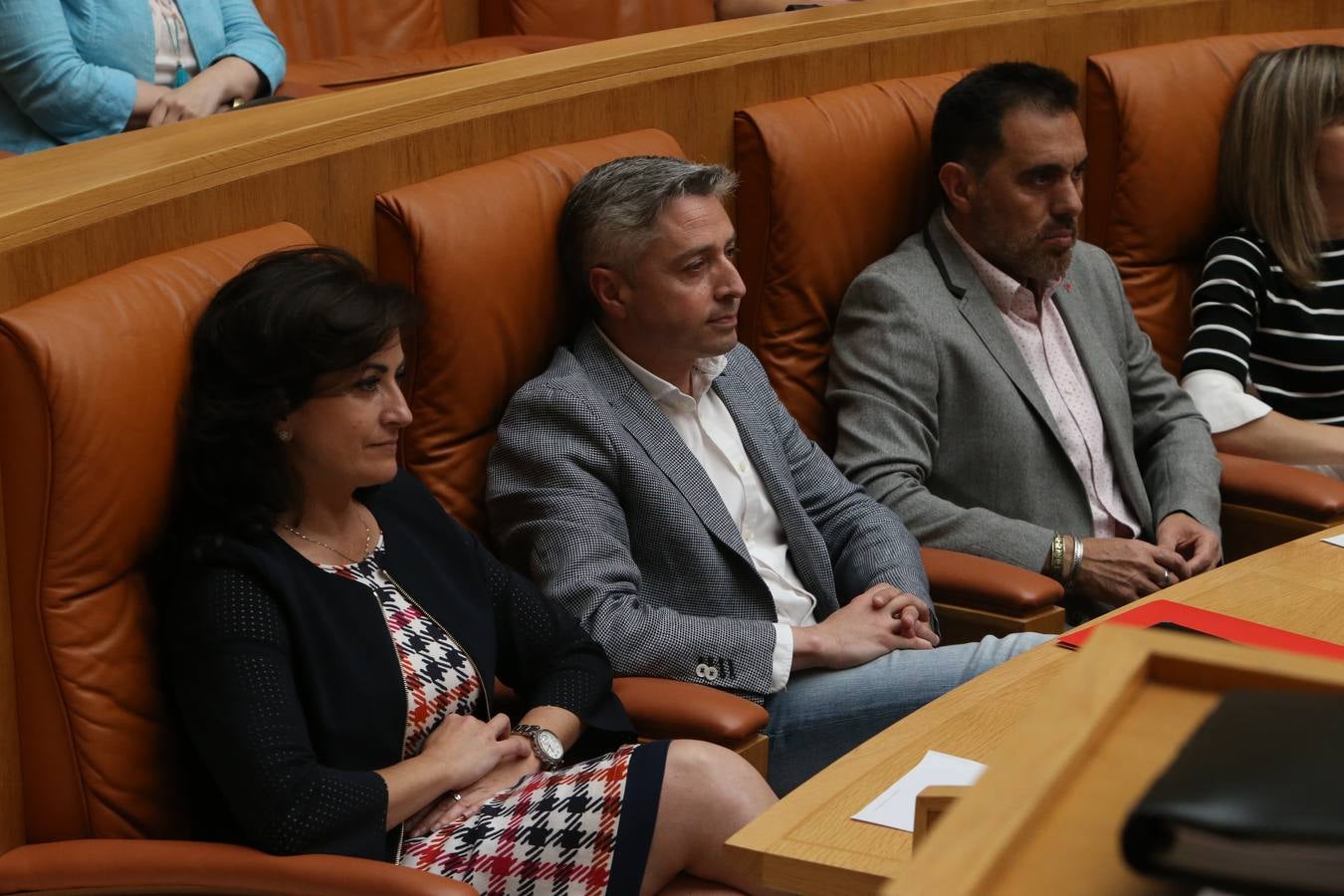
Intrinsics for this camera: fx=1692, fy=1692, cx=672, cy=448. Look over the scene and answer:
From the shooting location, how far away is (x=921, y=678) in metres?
2.05

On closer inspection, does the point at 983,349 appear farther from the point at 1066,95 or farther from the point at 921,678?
the point at 921,678

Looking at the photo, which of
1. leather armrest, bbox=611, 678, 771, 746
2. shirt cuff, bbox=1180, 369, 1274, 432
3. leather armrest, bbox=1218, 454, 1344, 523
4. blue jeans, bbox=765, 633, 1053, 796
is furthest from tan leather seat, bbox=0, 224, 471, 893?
shirt cuff, bbox=1180, 369, 1274, 432

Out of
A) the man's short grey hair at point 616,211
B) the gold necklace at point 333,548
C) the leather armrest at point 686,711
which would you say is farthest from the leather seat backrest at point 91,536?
the man's short grey hair at point 616,211

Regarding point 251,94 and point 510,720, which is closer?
point 510,720

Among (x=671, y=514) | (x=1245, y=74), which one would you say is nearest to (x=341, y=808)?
(x=671, y=514)

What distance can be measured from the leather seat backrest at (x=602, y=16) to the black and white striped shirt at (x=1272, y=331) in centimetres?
169

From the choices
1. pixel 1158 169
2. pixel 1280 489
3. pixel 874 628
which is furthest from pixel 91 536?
pixel 1158 169

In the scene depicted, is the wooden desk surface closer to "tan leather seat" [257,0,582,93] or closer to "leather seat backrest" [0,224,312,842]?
"leather seat backrest" [0,224,312,842]

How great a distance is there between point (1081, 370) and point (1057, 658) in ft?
3.70

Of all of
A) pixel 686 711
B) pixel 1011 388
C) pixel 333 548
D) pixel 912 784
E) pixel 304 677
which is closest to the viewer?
pixel 912 784

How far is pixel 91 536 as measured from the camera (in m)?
1.49

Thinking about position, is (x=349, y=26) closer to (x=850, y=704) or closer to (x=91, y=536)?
(x=850, y=704)

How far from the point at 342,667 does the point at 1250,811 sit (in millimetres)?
1188

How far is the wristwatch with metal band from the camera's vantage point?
1.79 m
